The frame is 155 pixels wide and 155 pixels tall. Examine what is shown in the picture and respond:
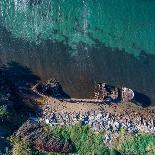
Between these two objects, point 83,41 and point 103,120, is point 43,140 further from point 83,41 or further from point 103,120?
point 83,41

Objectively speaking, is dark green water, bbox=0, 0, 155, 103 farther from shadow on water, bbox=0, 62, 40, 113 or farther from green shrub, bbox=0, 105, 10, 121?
green shrub, bbox=0, 105, 10, 121

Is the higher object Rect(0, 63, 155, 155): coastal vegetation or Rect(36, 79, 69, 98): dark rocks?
Rect(36, 79, 69, 98): dark rocks

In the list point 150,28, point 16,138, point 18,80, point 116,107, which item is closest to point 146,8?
point 150,28

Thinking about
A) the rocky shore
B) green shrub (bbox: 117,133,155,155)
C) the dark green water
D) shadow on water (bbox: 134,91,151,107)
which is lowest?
green shrub (bbox: 117,133,155,155)

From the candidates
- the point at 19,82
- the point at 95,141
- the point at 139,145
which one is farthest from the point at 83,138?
the point at 19,82

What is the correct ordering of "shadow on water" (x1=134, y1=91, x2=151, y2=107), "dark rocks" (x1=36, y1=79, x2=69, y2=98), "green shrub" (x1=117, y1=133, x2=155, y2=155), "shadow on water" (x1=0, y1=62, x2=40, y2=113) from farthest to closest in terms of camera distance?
"shadow on water" (x1=134, y1=91, x2=151, y2=107) < "dark rocks" (x1=36, y1=79, x2=69, y2=98) < "shadow on water" (x1=0, y1=62, x2=40, y2=113) < "green shrub" (x1=117, y1=133, x2=155, y2=155)

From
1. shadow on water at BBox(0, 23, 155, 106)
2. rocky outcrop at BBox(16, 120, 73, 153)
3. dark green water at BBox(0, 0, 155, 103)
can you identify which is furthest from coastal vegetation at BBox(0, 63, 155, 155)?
dark green water at BBox(0, 0, 155, 103)
